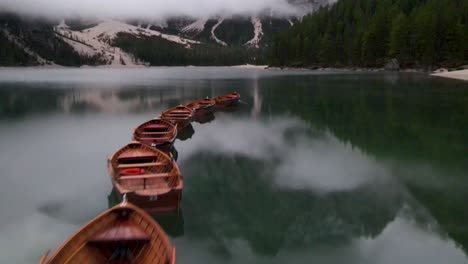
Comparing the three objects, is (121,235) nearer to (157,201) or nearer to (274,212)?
(157,201)

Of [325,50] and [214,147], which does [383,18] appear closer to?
[325,50]

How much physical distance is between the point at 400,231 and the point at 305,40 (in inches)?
6419

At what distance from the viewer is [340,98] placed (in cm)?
5703

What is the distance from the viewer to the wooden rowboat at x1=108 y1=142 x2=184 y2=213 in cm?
1534

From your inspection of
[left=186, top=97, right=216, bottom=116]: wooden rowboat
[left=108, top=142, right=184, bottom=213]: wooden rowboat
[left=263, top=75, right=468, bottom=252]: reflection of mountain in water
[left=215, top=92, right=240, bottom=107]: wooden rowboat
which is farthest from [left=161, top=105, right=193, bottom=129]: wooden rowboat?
[left=108, top=142, right=184, bottom=213]: wooden rowboat

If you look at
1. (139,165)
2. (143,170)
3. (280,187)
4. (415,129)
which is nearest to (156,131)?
(139,165)

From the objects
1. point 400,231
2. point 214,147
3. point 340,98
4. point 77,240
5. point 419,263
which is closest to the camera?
point 77,240

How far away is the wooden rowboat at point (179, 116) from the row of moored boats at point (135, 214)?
8.85m

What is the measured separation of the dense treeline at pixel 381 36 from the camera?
118 m

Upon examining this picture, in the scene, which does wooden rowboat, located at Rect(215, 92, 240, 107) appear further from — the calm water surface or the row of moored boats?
the row of moored boats

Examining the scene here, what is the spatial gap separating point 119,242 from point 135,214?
1151 millimetres

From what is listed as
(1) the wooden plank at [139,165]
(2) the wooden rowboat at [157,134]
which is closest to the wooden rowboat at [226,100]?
(2) the wooden rowboat at [157,134]

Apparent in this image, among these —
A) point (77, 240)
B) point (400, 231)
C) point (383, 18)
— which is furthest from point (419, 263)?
point (383, 18)

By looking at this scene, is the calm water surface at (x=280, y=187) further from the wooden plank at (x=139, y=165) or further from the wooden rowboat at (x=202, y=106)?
the wooden rowboat at (x=202, y=106)
